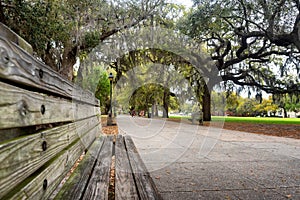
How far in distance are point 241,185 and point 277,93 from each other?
16666 millimetres

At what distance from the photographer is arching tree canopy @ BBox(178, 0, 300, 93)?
1107 centimetres

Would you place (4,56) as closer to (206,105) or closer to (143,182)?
(143,182)

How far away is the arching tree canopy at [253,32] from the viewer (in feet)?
36.3

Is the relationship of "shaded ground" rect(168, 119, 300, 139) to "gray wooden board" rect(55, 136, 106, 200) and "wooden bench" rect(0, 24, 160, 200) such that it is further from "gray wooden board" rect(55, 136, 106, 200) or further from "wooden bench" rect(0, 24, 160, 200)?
"wooden bench" rect(0, 24, 160, 200)

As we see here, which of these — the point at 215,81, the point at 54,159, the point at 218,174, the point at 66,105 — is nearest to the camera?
the point at 54,159

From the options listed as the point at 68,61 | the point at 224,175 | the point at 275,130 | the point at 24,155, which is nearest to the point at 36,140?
the point at 24,155

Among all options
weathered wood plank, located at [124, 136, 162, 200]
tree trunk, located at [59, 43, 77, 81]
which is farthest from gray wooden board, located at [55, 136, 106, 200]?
tree trunk, located at [59, 43, 77, 81]

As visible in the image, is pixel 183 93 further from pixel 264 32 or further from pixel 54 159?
pixel 54 159

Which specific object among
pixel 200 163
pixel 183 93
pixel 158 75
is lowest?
pixel 200 163

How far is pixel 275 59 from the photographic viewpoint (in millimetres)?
18281

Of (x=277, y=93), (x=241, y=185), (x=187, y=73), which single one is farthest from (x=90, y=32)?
(x=277, y=93)

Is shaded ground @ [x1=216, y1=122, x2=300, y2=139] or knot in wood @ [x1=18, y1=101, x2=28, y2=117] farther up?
knot in wood @ [x1=18, y1=101, x2=28, y2=117]

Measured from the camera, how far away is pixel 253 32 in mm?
12383

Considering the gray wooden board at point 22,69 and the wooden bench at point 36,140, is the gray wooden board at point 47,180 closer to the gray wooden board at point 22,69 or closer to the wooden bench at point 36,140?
the wooden bench at point 36,140
